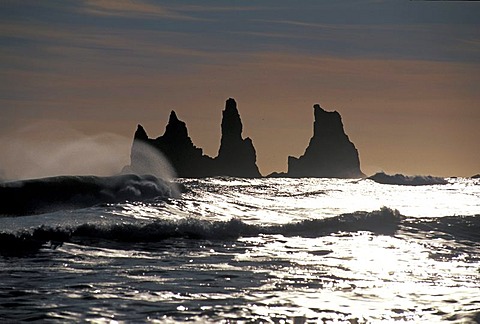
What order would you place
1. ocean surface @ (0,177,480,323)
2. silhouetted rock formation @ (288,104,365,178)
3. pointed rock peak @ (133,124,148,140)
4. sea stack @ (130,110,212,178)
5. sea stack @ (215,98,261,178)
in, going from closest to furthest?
1. ocean surface @ (0,177,480,323)
2. pointed rock peak @ (133,124,148,140)
3. sea stack @ (130,110,212,178)
4. sea stack @ (215,98,261,178)
5. silhouetted rock formation @ (288,104,365,178)

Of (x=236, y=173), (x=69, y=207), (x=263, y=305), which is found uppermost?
(x=236, y=173)

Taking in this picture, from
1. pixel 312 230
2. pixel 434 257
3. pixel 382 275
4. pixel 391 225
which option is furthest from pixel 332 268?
pixel 391 225

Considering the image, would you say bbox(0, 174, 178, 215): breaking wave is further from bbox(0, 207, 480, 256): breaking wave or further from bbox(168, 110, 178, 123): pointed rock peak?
bbox(168, 110, 178, 123): pointed rock peak

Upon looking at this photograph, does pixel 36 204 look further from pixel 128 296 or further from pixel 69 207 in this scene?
pixel 128 296

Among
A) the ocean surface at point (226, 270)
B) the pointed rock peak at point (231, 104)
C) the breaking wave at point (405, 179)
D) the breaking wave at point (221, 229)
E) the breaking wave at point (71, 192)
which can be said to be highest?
the pointed rock peak at point (231, 104)

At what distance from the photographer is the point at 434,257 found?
17.2 metres

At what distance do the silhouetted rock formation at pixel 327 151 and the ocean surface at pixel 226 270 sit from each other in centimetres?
12814

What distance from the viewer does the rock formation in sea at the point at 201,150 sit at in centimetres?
12206

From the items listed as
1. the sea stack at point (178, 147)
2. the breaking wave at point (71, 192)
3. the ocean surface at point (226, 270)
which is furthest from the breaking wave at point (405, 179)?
the ocean surface at point (226, 270)

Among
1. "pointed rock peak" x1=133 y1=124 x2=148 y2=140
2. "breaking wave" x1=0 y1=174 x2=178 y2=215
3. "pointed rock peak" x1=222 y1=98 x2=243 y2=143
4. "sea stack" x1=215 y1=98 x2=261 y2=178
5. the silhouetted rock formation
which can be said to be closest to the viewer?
"breaking wave" x1=0 y1=174 x2=178 y2=215

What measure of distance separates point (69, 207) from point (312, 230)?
9795 mm

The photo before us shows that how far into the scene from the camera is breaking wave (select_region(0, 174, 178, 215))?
26984 mm

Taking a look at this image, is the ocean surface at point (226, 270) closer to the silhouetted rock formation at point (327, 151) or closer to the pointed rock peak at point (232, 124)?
the pointed rock peak at point (232, 124)

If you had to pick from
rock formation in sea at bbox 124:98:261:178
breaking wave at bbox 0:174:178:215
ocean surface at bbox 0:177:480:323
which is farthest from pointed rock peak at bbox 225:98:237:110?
ocean surface at bbox 0:177:480:323
